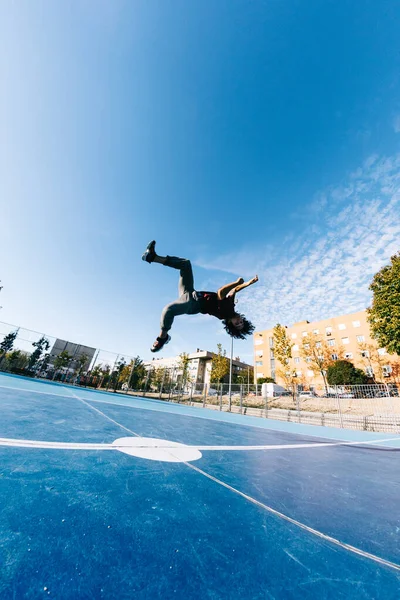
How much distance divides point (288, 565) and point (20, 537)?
94 cm

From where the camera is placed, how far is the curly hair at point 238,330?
16.4 ft

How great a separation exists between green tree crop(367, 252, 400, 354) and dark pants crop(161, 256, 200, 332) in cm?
2269

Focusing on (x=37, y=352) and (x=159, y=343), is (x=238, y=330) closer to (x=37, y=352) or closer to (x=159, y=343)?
(x=159, y=343)

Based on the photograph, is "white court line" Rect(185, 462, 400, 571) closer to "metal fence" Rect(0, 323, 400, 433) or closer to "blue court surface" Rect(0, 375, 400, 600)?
"blue court surface" Rect(0, 375, 400, 600)

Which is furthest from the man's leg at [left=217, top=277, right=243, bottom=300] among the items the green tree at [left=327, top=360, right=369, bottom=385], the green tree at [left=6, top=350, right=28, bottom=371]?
the green tree at [left=327, top=360, right=369, bottom=385]

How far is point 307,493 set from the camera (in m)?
1.69

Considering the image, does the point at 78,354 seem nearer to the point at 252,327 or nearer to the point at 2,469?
the point at 252,327

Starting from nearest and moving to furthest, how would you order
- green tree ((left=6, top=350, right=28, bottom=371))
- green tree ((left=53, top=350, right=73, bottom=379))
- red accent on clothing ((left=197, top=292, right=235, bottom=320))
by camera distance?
red accent on clothing ((left=197, top=292, right=235, bottom=320)) < green tree ((left=6, top=350, right=28, bottom=371)) < green tree ((left=53, top=350, right=73, bottom=379))

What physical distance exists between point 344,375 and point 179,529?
40357mm

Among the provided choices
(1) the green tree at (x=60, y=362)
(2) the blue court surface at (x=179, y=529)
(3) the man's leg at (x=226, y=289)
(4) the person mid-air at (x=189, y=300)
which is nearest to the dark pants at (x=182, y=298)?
(4) the person mid-air at (x=189, y=300)

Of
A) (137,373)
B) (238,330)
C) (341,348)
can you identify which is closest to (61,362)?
(137,373)

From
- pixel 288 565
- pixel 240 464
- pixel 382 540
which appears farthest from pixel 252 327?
pixel 288 565

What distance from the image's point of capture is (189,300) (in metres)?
4.09

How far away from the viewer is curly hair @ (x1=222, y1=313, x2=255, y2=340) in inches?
197
